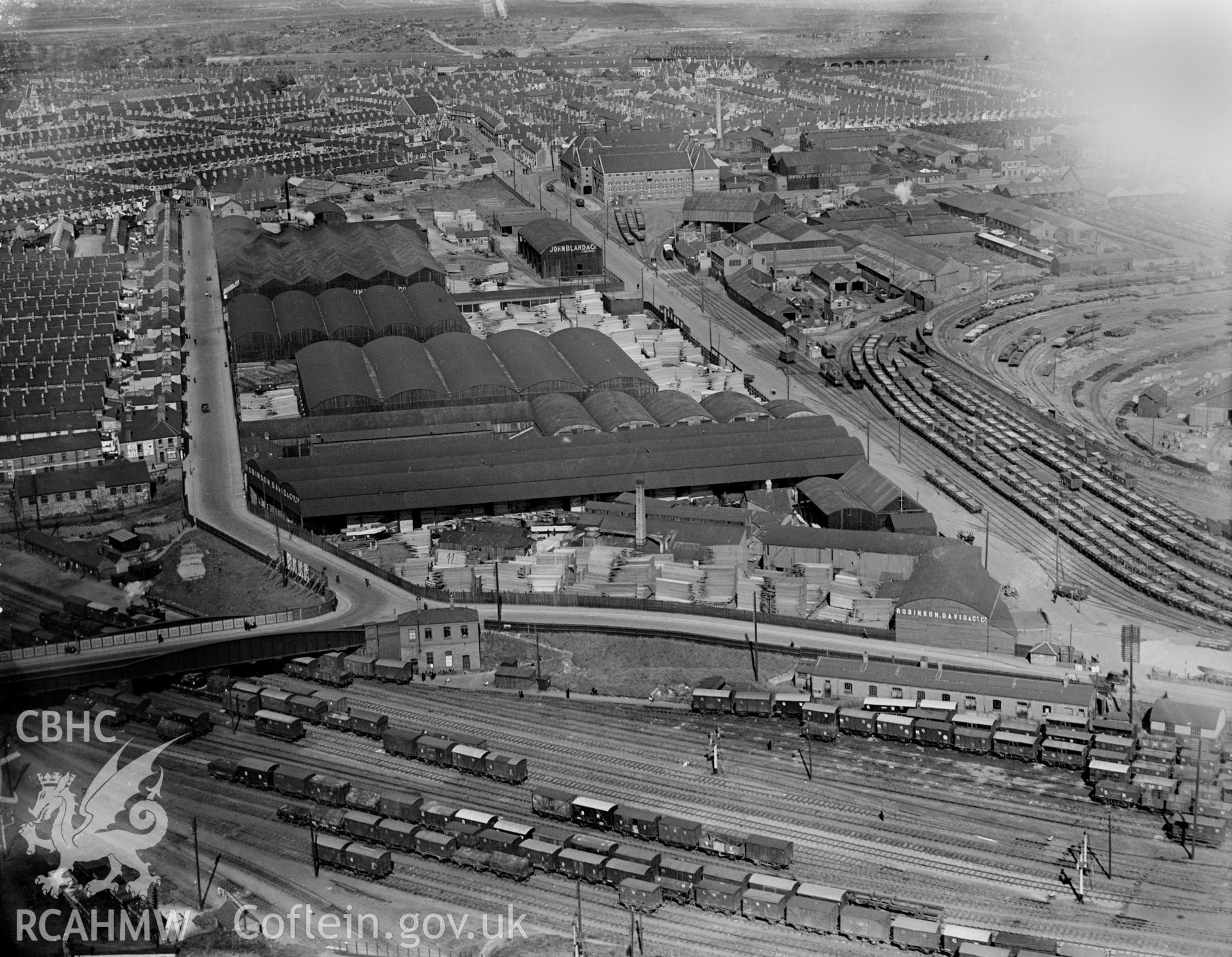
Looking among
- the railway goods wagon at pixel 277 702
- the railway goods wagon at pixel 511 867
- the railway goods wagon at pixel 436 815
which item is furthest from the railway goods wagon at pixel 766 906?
the railway goods wagon at pixel 277 702

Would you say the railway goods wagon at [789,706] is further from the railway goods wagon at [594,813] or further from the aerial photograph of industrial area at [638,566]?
the railway goods wagon at [594,813]

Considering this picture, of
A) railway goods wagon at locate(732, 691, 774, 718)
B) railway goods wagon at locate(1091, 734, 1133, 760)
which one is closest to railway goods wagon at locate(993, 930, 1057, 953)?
railway goods wagon at locate(1091, 734, 1133, 760)

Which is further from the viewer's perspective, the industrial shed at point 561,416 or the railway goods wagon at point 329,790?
the industrial shed at point 561,416

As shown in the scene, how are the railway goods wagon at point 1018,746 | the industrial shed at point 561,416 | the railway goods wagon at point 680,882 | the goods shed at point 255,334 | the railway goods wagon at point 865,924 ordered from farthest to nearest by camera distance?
the goods shed at point 255,334 → the industrial shed at point 561,416 → the railway goods wagon at point 1018,746 → the railway goods wagon at point 680,882 → the railway goods wagon at point 865,924

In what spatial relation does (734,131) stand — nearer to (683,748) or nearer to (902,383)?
(902,383)

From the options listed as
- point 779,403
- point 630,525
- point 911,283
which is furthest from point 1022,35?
point 630,525

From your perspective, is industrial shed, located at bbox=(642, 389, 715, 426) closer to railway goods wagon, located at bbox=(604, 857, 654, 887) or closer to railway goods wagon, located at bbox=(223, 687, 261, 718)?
railway goods wagon, located at bbox=(223, 687, 261, 718)

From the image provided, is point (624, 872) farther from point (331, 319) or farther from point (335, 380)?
point (331, 319)

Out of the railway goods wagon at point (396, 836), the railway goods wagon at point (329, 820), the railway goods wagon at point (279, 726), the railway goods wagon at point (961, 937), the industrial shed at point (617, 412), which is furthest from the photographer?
the industrial shed at point (617, 412)
